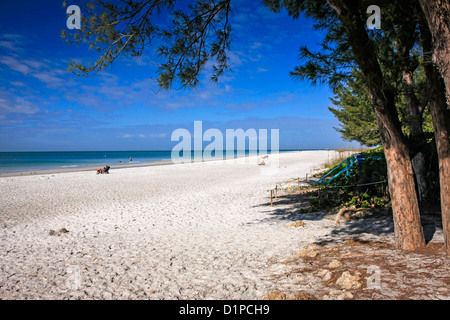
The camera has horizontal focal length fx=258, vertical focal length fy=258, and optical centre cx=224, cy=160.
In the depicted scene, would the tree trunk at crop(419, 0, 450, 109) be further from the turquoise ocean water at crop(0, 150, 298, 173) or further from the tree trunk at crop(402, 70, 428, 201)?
the turquoise ocean water at crop(0, 150, 298, 173)

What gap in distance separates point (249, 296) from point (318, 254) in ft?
5.63

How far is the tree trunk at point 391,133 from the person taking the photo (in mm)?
3676

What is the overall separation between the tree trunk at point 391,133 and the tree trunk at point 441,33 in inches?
40.3

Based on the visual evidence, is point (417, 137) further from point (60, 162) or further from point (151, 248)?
point (60, 162)

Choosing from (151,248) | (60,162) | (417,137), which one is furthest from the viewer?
(60,162)

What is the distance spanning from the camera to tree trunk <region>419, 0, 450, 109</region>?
96.5 inches

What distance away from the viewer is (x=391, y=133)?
3850 mm

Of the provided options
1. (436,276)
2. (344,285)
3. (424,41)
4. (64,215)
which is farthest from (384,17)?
(64,215)

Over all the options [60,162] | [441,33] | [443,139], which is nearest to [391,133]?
[443,139]

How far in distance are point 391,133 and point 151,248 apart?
4.93 metres

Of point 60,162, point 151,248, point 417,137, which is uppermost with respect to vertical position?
point 417,137

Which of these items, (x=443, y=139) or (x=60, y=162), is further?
(x=60, y=162)

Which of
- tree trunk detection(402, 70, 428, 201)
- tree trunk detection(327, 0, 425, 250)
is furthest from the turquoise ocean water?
tree trunk detection(327, 0, 425, 250)
